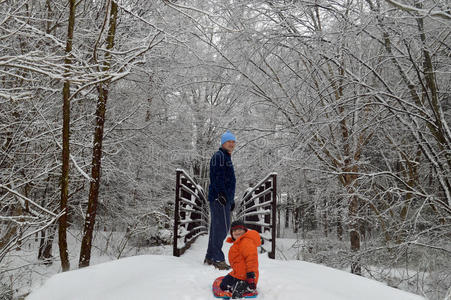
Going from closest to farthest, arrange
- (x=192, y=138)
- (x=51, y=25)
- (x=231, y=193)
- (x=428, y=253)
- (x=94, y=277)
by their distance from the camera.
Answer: (x=94, y=277), (x=231, y=193), (x=428, y=253), (x=51, y=25), (x=192, y=138)

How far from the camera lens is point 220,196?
449cm

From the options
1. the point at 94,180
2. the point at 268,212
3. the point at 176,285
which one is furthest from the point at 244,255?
the point at 94,180

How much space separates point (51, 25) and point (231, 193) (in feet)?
18.4

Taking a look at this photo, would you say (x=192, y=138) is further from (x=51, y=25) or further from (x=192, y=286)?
(x=192, y=286)

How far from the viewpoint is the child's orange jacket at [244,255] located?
312 cm

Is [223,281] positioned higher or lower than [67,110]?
lower

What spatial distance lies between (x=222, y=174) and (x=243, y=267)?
155 centimetres

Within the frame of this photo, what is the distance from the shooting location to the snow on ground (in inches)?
106

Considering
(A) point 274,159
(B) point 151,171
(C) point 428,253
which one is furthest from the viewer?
(B) point 151,171

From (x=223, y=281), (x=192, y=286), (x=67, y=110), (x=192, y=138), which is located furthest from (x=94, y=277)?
(x=192, y=138)

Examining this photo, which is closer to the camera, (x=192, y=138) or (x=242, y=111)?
(x=242, y=111)

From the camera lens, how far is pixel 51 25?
7270 mm

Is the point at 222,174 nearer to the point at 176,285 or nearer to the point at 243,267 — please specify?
the point at 243,267

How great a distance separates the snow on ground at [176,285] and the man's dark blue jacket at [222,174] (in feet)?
3.98
